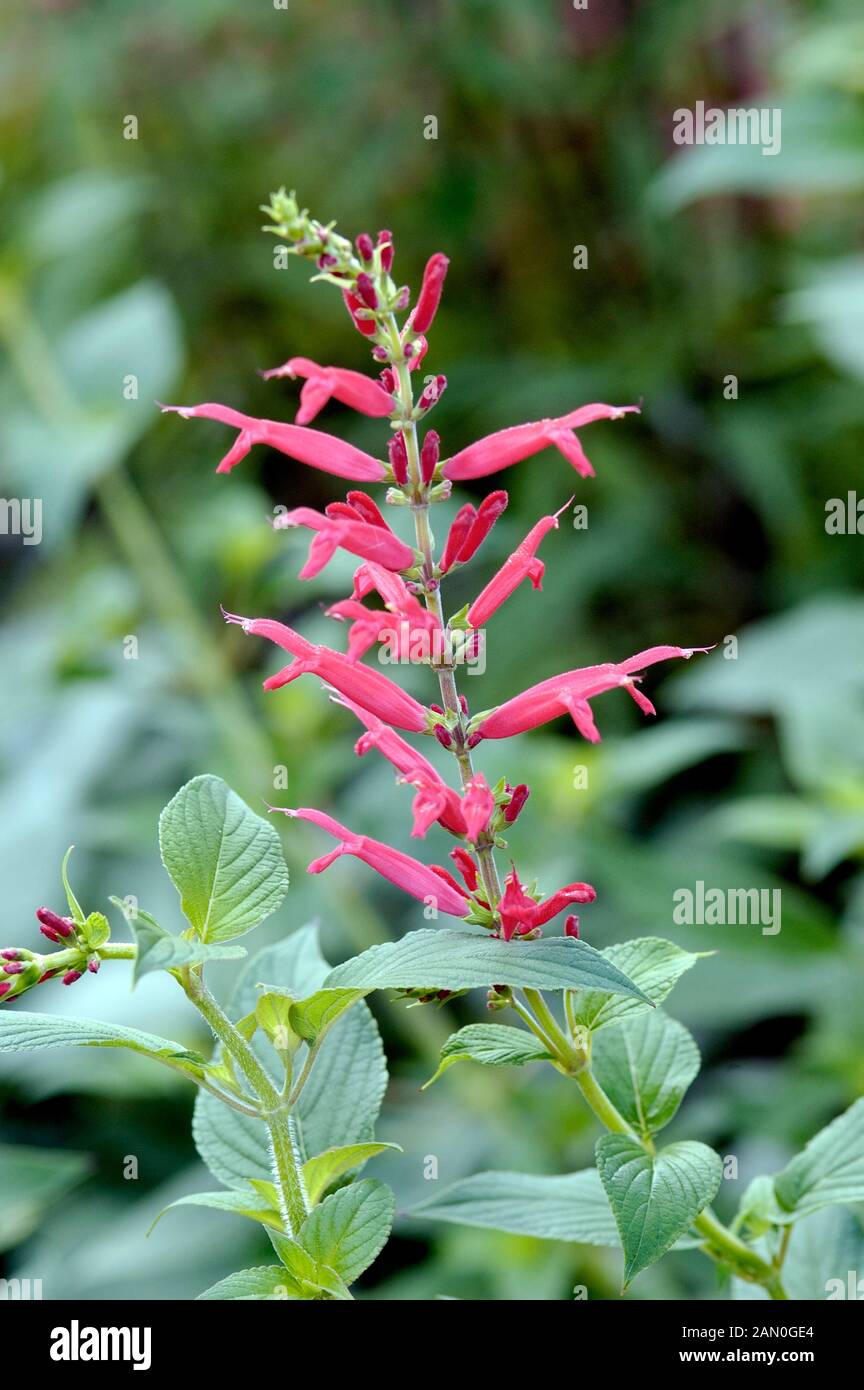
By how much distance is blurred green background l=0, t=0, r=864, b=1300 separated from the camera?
120 cm

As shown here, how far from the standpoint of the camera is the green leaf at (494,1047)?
0.43 meters

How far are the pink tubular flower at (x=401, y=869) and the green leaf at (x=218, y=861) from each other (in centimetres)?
2

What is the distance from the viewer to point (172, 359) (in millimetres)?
1405

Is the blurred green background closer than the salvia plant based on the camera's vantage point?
No

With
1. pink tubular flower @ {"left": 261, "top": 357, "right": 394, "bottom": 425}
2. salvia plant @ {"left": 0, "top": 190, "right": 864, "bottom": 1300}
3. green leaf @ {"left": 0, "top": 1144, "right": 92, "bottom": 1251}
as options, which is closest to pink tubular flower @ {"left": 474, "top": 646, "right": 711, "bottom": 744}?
salvia plant @ {"left": 0, "top": 190, "right": 864, "bottom": 1300}

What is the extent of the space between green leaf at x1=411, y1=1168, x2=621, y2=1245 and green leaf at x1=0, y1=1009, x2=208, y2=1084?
0.39 feet

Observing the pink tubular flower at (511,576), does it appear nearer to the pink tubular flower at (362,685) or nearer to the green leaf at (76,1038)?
the pink tubular flower at (362,685)

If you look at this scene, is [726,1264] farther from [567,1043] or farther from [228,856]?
[228,856]

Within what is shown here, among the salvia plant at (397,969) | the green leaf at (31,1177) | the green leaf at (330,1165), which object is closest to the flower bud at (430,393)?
the salvia plant at (397,969)

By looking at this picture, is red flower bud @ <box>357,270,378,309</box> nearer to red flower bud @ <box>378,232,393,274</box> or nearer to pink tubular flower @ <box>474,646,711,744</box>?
red flower bud @ <box>378,232,393,274</box>

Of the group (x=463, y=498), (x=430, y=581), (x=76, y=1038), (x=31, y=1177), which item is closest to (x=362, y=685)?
(x=430, y=581)

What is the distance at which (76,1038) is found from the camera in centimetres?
40

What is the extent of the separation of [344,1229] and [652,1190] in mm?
97

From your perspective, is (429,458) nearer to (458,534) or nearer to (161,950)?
(458,534)
